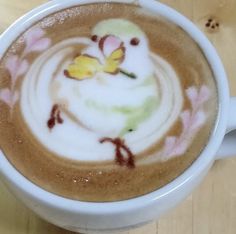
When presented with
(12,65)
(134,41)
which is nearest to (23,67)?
(12,65)

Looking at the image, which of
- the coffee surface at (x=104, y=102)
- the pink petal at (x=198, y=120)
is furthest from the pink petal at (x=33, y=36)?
the pink petal at (x=198, y=120)

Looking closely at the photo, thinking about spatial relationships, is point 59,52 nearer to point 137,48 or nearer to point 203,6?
point 137,48

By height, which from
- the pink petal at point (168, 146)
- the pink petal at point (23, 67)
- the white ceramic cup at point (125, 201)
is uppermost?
the pink petal at point (23, 67)

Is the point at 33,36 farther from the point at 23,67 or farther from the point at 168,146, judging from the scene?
the point at 168,146

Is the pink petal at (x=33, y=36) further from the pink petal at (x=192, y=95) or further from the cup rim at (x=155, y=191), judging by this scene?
the pink petal at (x=192, y=95)

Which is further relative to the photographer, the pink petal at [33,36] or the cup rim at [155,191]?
the pink petal at [33,36]

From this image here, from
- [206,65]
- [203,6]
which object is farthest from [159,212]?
[203,6]

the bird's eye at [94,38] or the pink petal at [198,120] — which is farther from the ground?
the bird's eye at [94,38]

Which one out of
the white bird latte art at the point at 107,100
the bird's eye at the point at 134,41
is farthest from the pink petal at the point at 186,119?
the bird's eye at the point at 134,41
